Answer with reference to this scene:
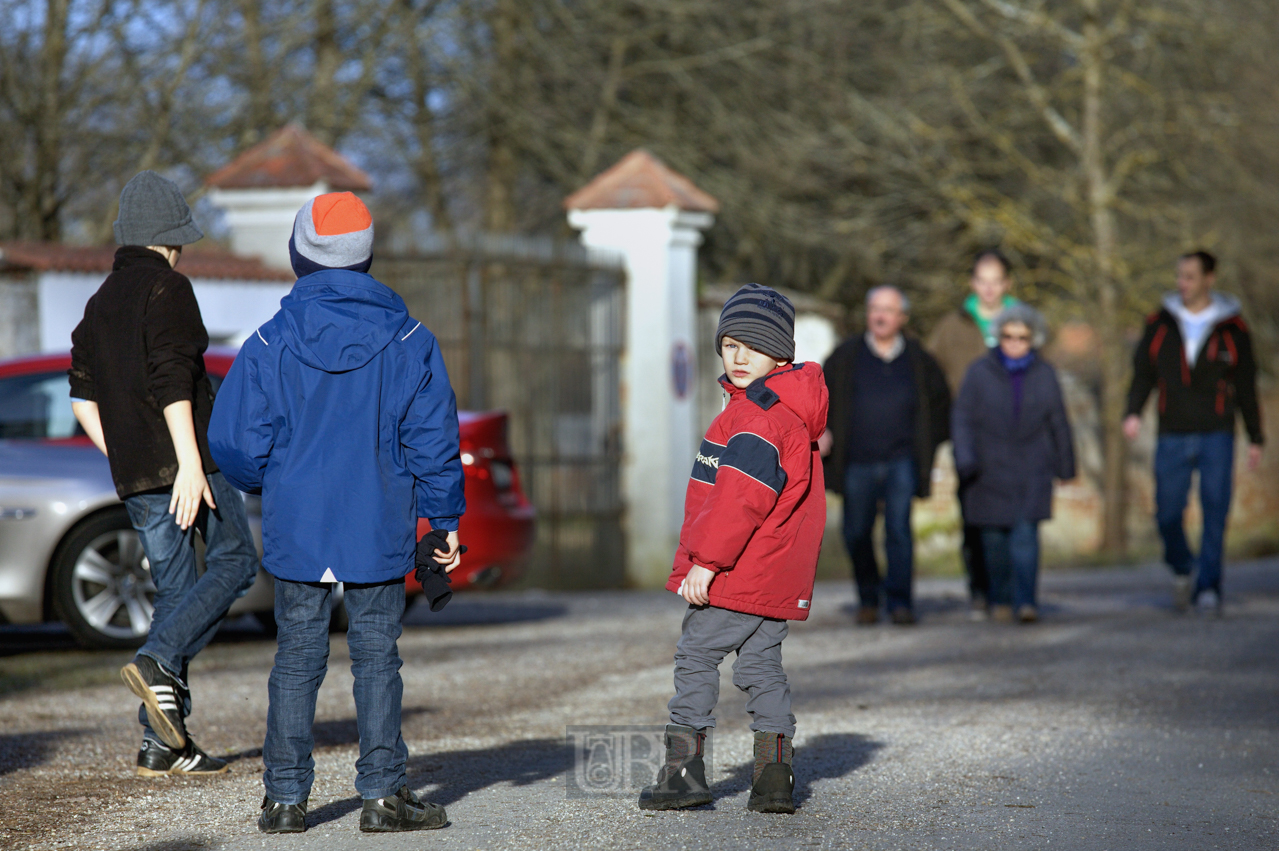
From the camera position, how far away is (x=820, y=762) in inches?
187

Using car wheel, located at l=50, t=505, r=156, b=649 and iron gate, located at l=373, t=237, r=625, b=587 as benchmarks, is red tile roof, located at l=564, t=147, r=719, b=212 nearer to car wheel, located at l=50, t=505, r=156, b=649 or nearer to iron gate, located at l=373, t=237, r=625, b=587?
iron gate, located at l=373, t=237, r=625, b=587

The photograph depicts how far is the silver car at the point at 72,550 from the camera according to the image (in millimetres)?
7340

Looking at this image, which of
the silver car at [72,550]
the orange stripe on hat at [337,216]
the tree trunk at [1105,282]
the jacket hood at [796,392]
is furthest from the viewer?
the tree trunk at [1105,282]

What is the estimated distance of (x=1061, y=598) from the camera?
10008mm

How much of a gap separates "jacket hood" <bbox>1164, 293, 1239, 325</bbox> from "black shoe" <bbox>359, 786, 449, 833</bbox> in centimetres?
623

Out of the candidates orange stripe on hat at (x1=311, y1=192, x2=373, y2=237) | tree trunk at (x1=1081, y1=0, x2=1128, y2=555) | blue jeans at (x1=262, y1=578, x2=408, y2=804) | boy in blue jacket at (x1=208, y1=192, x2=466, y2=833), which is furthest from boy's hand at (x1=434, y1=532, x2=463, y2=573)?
tree trunk at (x1=1081, y1=0, x2=1128, y2=555)

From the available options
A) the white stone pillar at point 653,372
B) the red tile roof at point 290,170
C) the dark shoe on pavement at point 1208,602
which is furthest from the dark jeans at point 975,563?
the red tile roof at point 290,170

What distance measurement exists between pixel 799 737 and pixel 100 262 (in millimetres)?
6693

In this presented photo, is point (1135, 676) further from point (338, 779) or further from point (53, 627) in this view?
point (53, 627)

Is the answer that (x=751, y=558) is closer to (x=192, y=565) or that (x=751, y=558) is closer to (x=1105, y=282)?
(x=192, y=565)

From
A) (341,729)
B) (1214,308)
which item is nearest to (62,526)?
(341,729)

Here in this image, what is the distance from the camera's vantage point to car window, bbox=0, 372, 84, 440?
306 inches

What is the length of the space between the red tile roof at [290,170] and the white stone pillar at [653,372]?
6.29 ft

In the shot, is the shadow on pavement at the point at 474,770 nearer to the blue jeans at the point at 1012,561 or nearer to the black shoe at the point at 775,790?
the black shoe at the point at 775,790
